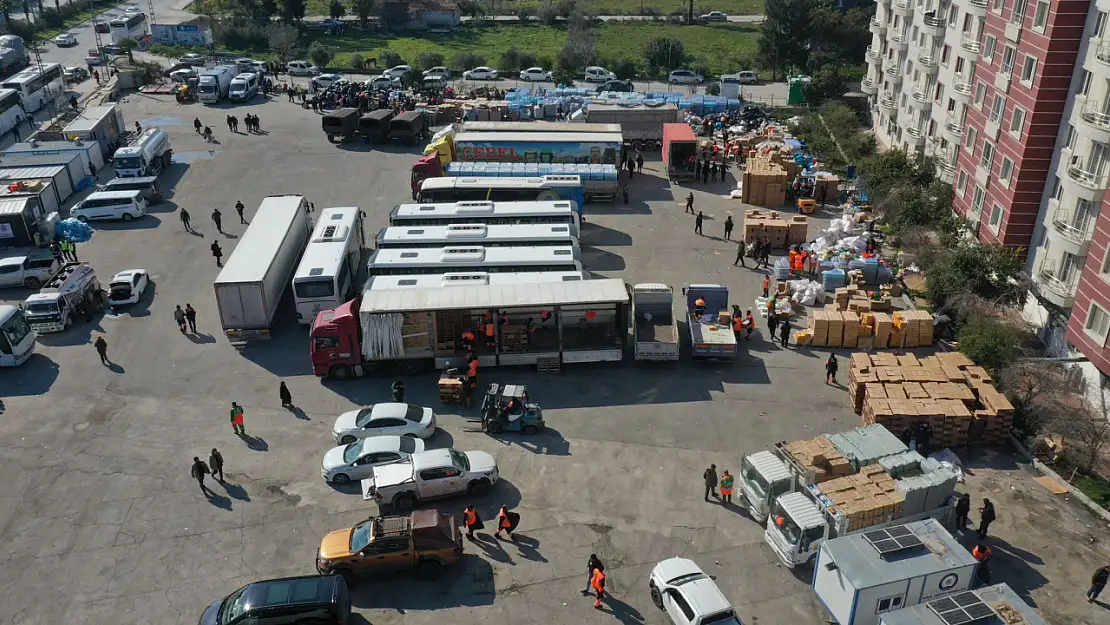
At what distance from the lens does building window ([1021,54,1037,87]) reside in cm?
3148

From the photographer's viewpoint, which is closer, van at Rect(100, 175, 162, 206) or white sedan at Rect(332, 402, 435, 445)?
white sedan at Rect(332, 402, 435, 445)

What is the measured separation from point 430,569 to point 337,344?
434 inches

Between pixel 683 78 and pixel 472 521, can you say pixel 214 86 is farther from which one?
pixel 472 521

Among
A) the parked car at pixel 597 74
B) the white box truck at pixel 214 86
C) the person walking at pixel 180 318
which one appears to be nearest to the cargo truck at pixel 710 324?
the person walking at pixel 180 318

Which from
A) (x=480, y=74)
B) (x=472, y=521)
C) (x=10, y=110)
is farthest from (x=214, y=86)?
(x=472, y=521)

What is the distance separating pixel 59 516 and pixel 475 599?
39.9ft

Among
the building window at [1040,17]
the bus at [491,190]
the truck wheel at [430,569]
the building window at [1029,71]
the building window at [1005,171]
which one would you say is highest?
the building window at [1040,17]

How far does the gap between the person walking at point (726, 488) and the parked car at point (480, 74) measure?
2345 inches

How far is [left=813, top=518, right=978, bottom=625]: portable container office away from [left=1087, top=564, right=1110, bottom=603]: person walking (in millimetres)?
2775

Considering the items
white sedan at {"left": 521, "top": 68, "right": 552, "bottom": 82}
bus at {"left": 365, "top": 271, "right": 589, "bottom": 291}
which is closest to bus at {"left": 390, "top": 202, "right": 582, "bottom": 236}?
bus at {"left": 365, "top": 271, "right": 589, "bottom": 291}

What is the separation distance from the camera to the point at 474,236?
115 feet

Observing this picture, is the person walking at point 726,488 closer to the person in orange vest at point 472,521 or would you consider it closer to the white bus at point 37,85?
the person in orange vest at point 472,521

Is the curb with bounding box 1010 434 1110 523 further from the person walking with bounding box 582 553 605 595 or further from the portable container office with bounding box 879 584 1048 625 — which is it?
the person walking with bounding box 582 553 605 595

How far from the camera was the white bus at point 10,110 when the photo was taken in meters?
58.2
